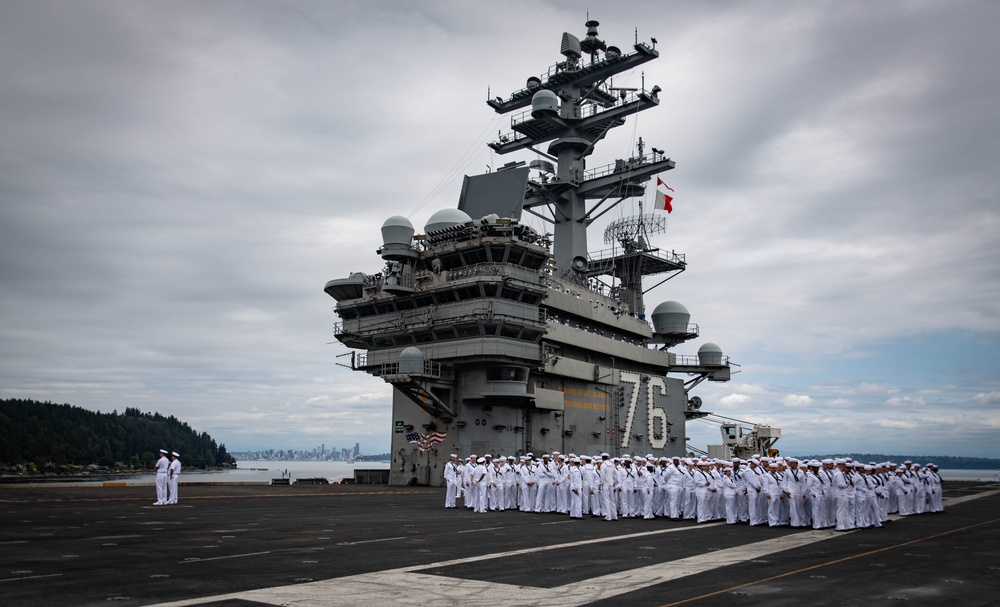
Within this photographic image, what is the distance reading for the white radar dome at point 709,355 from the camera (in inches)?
2249

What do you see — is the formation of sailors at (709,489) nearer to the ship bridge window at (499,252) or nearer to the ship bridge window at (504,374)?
the ship bridge window at (504,374)

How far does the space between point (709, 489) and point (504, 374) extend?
17.4m

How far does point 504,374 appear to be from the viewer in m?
38.2

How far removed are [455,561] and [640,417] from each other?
38910 millimetres

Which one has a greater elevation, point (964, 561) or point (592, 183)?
point (592, 183)

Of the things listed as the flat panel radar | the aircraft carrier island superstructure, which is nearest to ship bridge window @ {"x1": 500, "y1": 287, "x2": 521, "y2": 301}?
the aircraft carrier island superstructure

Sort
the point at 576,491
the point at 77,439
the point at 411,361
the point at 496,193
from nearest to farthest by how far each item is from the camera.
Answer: the point at 576,491, the point at 411,361, the point at 496,193, the point at 77,439

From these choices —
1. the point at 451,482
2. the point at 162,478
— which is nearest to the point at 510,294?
the point at 451,482

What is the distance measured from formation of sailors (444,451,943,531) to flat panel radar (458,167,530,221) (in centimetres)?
2083

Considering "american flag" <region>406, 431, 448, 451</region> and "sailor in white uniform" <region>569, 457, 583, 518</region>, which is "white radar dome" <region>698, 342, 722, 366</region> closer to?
"american flag" <region>406, 431, 448, 451</region>

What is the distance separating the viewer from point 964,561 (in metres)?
13.0

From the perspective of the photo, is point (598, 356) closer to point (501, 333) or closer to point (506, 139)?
point (501, 333)

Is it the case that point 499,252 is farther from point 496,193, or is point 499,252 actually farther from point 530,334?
point 496,193

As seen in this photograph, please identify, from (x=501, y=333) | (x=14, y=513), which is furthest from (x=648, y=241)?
(x=14, y=513)
